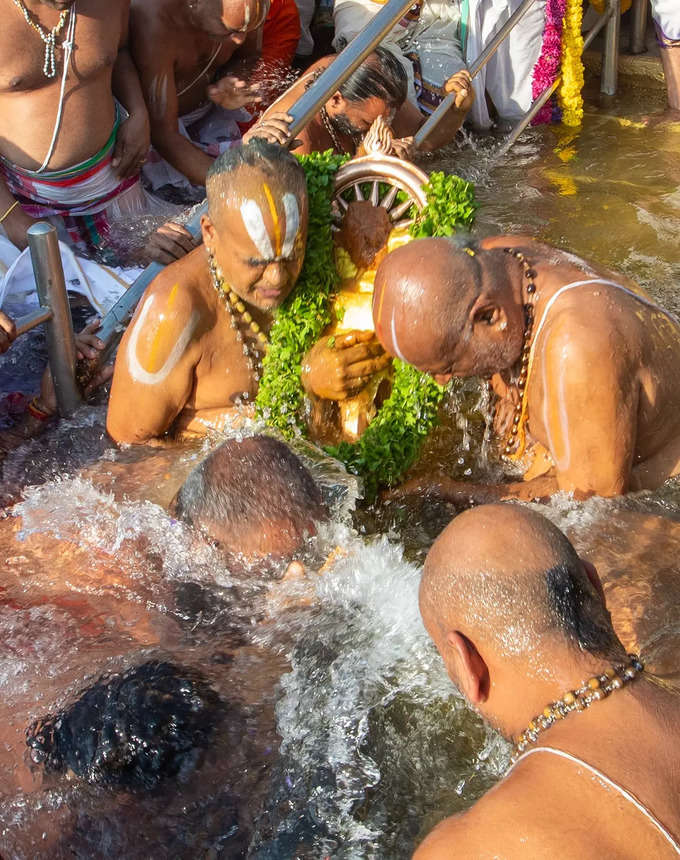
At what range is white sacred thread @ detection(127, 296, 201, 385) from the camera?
325 cm

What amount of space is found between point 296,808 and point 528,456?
1.46m

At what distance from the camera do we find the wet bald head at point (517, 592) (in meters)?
1.77

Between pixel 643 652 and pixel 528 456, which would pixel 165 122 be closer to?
pixel 528 456

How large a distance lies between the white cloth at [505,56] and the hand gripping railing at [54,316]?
4.33m

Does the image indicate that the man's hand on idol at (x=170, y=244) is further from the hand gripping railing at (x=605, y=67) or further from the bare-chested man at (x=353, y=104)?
the hand gripping railing at (x=605, y=67)

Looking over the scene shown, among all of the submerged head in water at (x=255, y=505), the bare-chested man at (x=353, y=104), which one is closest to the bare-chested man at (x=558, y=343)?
the submerged head in water at (x=255, y=505)

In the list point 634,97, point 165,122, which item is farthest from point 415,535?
point 634,97

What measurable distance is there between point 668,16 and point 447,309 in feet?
17.4

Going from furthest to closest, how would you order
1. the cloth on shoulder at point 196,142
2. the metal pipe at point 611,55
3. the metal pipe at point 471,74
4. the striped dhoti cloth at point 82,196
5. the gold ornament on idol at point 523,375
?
the metal pipe at point 611,55 → the cloth on shoulder at point 196,142 → the striped dhoti cloth at point 82,196 → the metal pipe at point 471,74 → the gold ornament on idol at point 523,375

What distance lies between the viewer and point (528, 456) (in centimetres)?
322

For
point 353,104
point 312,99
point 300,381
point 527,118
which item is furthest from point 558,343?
point 527,118

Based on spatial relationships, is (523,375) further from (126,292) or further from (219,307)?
(126,292)

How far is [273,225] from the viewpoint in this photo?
10.1 ft

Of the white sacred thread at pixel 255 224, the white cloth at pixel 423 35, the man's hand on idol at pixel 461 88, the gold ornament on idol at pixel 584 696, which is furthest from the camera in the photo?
the white cloth at pixel 423 35
